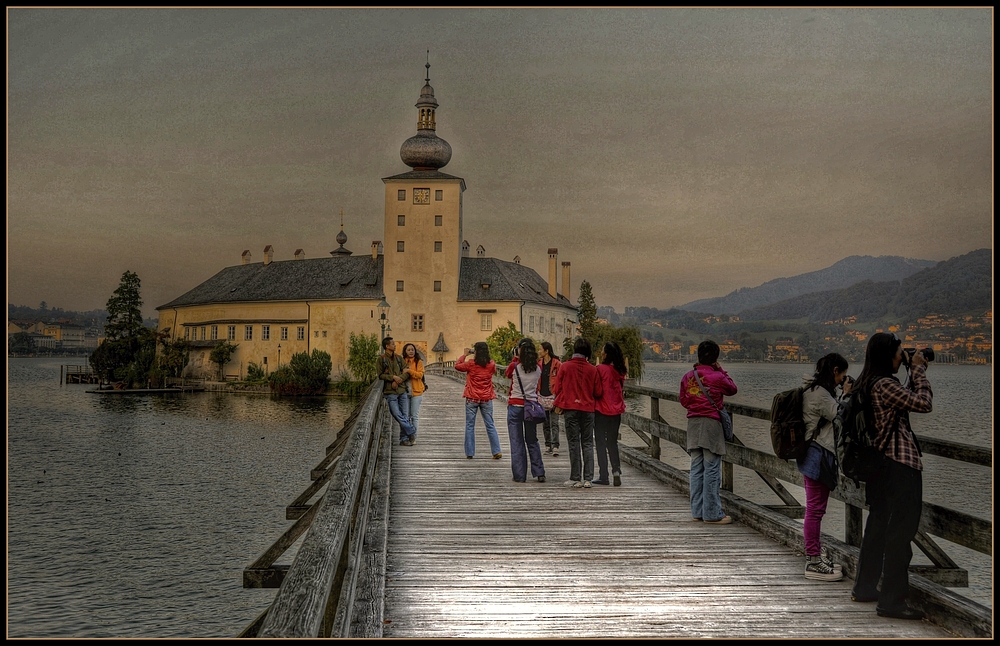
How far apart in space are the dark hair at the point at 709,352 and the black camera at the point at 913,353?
→ 8.05 feet

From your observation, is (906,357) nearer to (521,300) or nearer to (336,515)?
(336,515)

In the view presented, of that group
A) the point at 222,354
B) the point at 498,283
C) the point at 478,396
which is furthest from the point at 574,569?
the point at 222,354

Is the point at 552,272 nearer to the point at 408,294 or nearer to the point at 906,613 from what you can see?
the point at 408,294

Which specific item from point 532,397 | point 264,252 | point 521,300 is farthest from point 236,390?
point 532,397

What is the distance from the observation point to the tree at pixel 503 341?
63531 mm

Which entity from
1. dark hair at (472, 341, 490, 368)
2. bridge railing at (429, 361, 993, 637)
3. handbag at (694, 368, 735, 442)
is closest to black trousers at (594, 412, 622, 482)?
bridge railing at (429, 361, 993, 637)

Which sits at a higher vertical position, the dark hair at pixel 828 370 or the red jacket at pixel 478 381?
the dark hair at pixel 828 370

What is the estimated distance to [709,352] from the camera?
7.38m

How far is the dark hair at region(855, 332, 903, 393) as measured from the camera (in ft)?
15.9

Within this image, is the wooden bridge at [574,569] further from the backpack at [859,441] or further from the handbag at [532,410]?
the handbag at [532,410]

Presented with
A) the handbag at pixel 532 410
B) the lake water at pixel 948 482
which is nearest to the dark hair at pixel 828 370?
the lake water at pixel 948 482

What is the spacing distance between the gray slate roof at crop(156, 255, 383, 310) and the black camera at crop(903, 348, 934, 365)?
66766 mm

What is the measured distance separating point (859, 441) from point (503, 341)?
198ft

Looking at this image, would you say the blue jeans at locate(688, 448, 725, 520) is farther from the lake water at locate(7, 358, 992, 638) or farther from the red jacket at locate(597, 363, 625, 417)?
the lake water at locate(7, 358, 992, 638)
